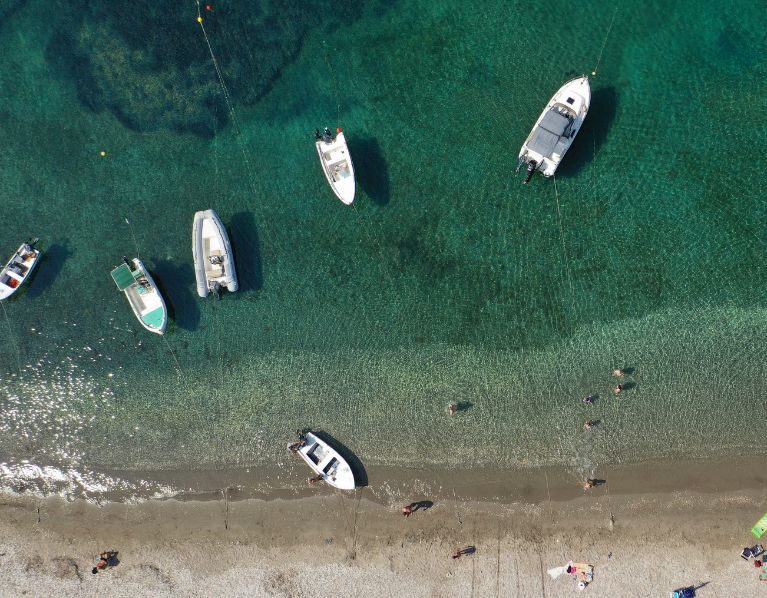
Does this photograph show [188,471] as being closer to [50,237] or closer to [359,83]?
[50,237]

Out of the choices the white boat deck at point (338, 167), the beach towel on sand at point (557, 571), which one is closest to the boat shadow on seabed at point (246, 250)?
the white boat deck at point (338, 167)

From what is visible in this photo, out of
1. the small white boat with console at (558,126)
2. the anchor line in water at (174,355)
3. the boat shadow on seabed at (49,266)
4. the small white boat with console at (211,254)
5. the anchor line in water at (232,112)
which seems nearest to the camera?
the small white boat with console at (558,126)

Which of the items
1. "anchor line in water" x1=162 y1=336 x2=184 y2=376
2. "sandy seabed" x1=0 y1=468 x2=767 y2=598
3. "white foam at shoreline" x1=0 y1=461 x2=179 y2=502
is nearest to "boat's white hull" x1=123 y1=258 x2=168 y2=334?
"anchor line in water" x1=162 y1=336 x2=184 y2=376

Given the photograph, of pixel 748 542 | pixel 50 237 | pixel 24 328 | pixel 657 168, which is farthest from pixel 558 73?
pixel 24 328

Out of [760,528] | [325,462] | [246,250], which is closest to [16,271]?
[246,250]

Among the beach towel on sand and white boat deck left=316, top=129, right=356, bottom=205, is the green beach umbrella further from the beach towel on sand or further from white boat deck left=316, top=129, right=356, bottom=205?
white boat deck left=316, top=129, right=356, bottom=205

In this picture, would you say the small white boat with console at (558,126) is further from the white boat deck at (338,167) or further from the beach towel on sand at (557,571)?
the beach towel on sand at (557,571)
